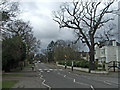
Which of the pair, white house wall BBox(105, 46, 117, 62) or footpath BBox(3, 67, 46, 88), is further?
white house wall BBox(105, 46, 117, 62)

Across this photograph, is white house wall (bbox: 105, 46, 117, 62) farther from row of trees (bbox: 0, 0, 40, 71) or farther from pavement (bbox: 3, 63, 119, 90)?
pavement (bbox: 3, 63, 119, 90)

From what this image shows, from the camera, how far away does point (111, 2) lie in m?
31.8

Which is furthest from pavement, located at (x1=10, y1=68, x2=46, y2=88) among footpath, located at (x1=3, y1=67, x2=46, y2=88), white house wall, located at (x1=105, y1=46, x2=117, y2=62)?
white house wall, located at (x1=105, y1=46, x2=117, y2=62)

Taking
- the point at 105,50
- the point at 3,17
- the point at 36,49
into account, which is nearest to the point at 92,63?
the point at 3,17

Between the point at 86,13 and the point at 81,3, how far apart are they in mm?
1917

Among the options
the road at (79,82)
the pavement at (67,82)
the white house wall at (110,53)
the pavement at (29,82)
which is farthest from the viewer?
the white house wall at (110,53)

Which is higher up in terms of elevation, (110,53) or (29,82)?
(110,53)

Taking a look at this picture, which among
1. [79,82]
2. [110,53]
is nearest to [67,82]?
[79,82]

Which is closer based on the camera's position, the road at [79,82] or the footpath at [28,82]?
the footpath at [28,82]

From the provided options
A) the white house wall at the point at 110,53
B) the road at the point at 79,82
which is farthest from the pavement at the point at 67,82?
the white house wall at the point at 110,53

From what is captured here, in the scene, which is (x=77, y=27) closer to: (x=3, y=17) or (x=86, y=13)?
(x=86, y=13)

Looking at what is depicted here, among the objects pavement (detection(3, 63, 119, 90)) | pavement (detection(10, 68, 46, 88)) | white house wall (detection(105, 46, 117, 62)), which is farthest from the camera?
white house wall (detection(105, 46, 117, 62))

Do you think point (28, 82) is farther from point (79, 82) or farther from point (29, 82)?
point (79, 82)

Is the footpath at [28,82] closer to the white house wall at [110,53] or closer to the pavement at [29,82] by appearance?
the pavement at [29,82]
